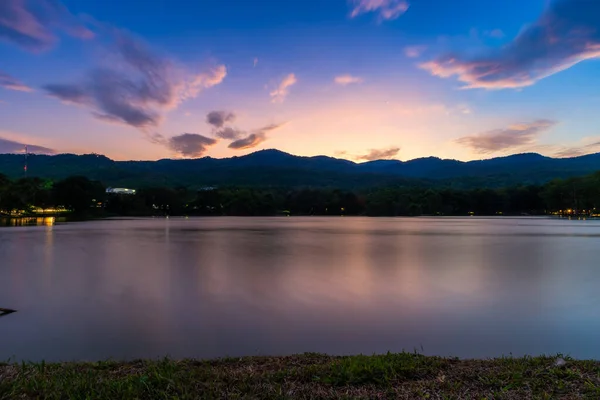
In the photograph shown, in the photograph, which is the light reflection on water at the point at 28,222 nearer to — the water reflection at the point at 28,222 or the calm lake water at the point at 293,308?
the water reflection at the point at 28,222

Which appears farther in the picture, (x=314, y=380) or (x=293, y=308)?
(x=293, y=308)

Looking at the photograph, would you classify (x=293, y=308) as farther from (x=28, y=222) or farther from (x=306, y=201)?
(x=306, y=201)

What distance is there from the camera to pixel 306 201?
15262 centimetres

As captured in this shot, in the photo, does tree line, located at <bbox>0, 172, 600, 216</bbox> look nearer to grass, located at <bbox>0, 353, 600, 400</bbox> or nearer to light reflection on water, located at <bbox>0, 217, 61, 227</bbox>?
light reflection on water, located at <bbox>0, 217, 61, 227</bbox>

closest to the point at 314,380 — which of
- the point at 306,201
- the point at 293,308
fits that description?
the point at 293,308

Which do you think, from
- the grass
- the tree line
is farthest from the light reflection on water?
the grass

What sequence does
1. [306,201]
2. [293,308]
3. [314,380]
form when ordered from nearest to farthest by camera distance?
1. [314,380]
2. [293,308]
3. [306,201]

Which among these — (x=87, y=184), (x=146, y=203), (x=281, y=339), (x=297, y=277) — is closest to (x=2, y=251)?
(x=297, y=277)

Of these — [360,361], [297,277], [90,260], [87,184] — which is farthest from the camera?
[87,184]

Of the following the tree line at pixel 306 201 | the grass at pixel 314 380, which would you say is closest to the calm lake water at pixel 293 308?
the grass at pixel 314 380

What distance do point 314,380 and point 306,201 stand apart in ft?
487

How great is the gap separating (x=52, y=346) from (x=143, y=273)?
882 centimetres

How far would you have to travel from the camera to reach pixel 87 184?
367 ft

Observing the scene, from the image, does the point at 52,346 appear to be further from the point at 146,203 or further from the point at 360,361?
the point at 146,203
